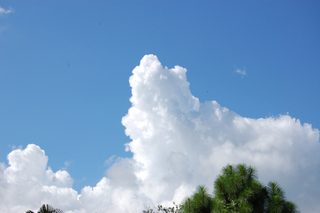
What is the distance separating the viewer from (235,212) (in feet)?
58.8

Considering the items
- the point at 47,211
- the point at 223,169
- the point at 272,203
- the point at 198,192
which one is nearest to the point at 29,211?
the point at 47,211

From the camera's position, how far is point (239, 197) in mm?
18953

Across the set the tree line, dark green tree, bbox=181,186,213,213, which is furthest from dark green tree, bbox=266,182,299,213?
dark green tree, bbox=181,186,213,213

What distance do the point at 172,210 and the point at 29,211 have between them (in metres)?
13.7

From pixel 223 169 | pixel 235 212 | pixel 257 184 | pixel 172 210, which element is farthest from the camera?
pixel 172 210

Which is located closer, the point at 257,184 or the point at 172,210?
the point at 257,184

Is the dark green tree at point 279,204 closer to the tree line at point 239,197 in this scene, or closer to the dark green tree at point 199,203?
the tree line at point 239,197

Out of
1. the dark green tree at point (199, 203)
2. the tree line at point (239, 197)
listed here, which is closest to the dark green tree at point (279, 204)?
the tree line at point (239, 197)

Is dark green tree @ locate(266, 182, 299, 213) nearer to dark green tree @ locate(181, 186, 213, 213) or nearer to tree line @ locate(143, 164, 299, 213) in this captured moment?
tree line @ locate(143, 164, 299, 213)

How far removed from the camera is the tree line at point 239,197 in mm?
18406

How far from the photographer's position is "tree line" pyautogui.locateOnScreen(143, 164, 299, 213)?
18.4 meters

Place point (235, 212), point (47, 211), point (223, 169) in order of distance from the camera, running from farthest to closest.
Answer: point (223, 169)
point (235, 212)
point (47, 211)

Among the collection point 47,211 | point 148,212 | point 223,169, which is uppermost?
point 223,169

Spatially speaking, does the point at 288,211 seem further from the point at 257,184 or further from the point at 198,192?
the point at 198,192
